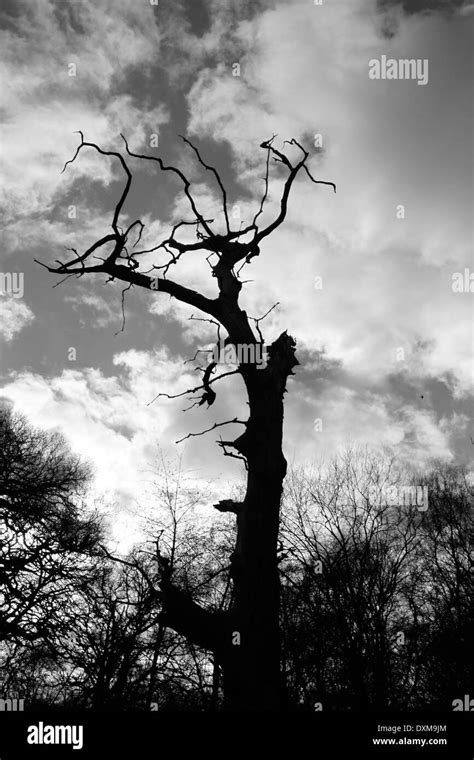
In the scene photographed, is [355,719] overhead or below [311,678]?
overhead

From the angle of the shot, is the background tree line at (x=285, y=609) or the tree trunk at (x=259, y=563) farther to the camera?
the background tree line at (x=285, y=609)

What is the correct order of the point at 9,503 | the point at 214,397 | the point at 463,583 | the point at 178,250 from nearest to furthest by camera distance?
the point at 214,397
the point at 178,250
the point at 9,503
the point at 463,583

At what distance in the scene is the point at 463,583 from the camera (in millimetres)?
18812

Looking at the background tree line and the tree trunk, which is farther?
the background tree line

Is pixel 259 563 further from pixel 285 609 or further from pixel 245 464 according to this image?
pixel 285 609

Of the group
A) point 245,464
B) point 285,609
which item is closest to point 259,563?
point 245,464

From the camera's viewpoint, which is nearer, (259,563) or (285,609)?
(259,563)

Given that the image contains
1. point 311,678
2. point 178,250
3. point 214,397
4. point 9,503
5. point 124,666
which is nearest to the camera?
point 214,397

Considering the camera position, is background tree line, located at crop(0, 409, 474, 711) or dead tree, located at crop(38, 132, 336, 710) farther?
background tree line, located at crop(0, 409, 474, 711)

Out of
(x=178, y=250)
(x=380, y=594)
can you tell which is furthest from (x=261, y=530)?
(x=380, y=594)

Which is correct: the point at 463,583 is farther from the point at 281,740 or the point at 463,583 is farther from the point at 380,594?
the point at 281,740

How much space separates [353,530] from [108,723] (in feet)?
50.0

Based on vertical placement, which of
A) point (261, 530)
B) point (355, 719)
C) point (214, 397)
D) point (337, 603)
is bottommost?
point (337, 603)

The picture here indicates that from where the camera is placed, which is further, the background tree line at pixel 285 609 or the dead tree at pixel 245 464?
the background tree line at pixel 285 609
